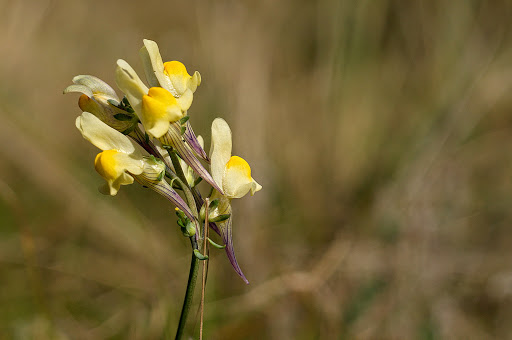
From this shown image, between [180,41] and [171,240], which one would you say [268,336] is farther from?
[180,41]

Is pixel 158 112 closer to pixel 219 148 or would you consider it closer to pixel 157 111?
pixel 157 111

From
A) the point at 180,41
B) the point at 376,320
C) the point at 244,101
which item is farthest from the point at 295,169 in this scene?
the point at 180,41

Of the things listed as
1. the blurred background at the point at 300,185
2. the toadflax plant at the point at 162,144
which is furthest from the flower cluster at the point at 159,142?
the blurred background at the point at 300,185

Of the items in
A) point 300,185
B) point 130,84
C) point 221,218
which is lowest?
point 221,218

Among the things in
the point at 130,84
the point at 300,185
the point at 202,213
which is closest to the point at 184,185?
the point at 202,213

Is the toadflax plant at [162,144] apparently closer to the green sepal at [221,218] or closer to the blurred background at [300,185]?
the green sepal at [221,218]

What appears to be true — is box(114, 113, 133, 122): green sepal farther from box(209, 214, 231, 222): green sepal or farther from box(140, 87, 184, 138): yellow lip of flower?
box(209, 214, 231, 222): green sepal

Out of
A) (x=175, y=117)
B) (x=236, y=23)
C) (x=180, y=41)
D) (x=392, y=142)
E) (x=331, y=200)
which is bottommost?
(x=175, y=117)
